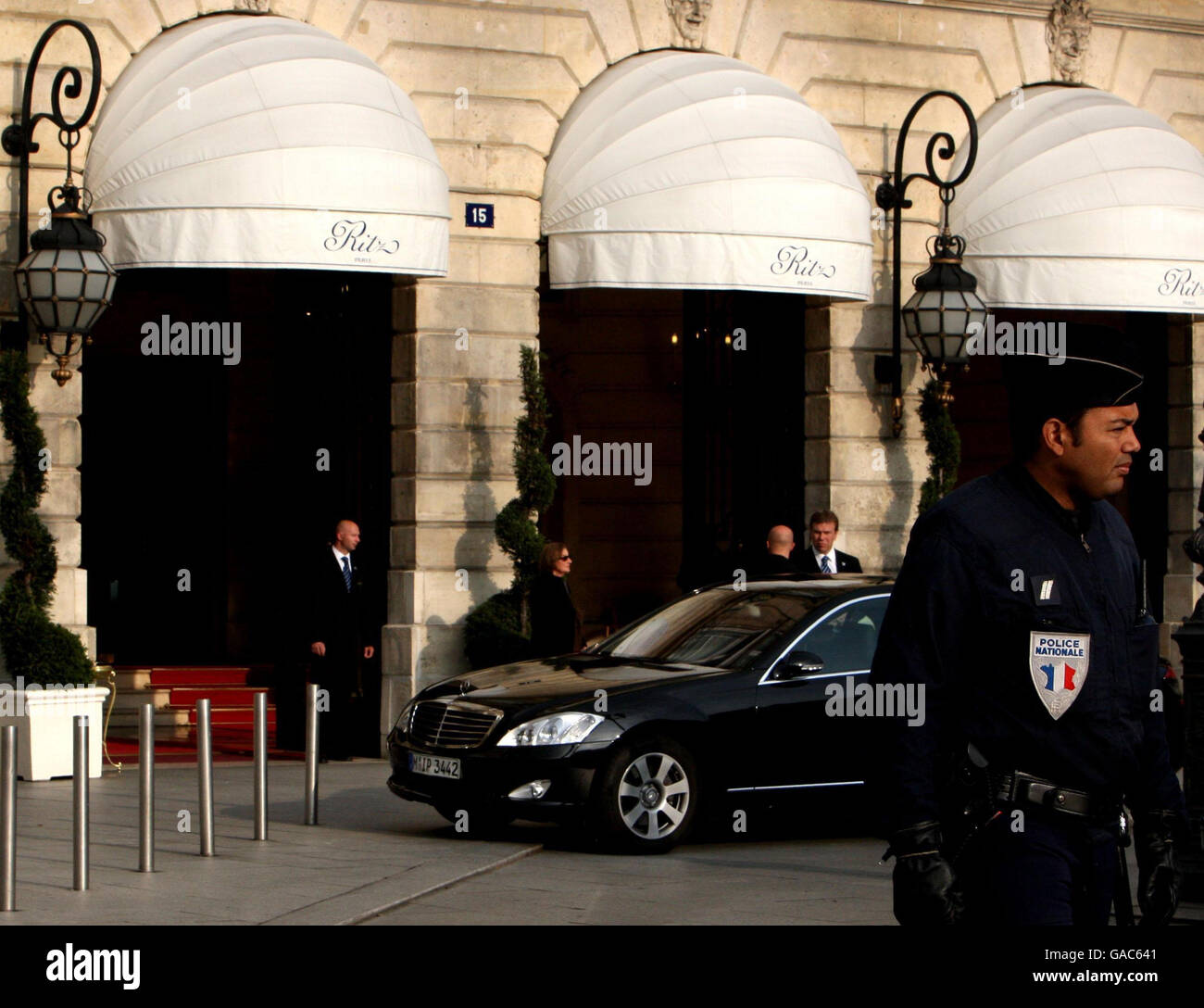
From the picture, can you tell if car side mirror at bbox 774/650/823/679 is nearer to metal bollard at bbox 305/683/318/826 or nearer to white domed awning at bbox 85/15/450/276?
metal bollard at bbox 305/683/318/826

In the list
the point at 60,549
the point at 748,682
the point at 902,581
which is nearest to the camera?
the point at 902,581

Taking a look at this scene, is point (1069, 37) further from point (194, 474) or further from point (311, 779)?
point (311, 779)

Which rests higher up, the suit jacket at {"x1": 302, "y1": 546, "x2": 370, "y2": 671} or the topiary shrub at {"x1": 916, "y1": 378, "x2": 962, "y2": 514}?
the topiary shrub at {"x1": 916, "y1": 378, "x2": 962, "y2": 514}

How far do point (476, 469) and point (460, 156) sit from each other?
266 centimetres

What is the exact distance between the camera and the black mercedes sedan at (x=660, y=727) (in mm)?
11062

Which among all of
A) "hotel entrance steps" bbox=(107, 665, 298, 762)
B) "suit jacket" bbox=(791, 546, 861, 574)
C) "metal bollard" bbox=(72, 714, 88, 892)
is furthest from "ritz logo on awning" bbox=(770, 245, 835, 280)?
"metal bollard" bbox=(72, 714, 88, 892)

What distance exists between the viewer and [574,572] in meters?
23.0

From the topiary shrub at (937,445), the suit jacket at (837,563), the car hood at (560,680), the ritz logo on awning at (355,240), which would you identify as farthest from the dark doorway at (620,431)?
the car hood at (560,680)

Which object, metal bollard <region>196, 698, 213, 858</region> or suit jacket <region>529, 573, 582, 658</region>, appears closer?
metal bollard <region>196, 698, 213, 858</region>

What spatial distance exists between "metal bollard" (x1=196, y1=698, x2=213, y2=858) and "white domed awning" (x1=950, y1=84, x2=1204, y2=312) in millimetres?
10040

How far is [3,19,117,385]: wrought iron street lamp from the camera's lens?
14781 mm

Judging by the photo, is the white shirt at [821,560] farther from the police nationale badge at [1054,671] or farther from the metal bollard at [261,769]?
the police nationale badge at [1054,671]
